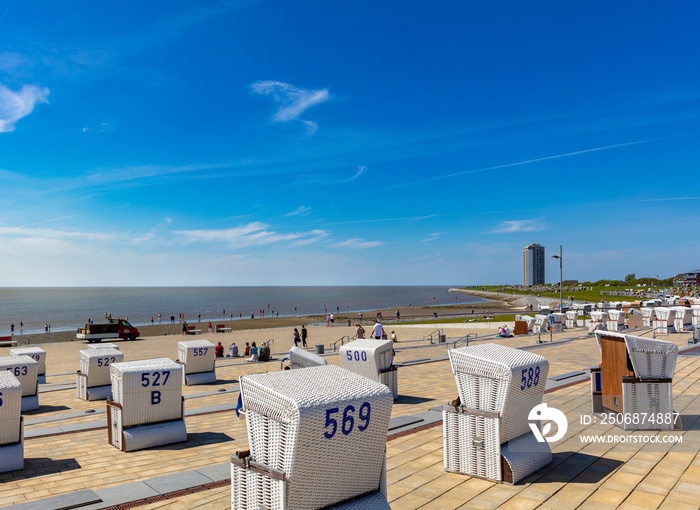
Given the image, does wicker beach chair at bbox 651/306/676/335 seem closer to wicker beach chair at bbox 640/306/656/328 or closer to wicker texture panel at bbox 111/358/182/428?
wicker beach chair at bbox 640/306/656/328

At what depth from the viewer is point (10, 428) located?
26.4ft

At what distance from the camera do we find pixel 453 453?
6734 mm

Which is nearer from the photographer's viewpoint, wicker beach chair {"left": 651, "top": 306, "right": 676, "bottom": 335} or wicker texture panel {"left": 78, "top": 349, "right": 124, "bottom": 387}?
wicker texture panel {"left": 78, "top": 349, "right": 124, "bottom": 387}

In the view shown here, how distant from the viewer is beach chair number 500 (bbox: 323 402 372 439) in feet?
12.7

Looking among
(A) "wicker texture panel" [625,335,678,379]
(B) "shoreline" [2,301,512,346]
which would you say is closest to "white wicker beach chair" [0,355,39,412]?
(A) "wicker texture panel" [625,335,678,379]

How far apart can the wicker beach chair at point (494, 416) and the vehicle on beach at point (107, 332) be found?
42.3 m

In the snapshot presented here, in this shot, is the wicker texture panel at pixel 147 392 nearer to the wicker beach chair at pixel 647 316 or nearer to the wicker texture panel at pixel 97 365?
the wicker texture panel at pixel 97 365

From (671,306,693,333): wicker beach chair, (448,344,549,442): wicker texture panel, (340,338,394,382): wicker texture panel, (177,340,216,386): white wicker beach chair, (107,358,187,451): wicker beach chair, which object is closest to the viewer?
(448,344,549,442): wicker texture panel

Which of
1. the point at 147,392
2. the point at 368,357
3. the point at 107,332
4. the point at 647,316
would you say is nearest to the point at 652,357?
the point at 368,357

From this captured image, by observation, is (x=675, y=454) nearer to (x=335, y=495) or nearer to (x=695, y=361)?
(x=335, y=495)

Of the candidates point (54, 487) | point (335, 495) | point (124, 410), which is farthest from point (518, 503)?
point (124, 410)

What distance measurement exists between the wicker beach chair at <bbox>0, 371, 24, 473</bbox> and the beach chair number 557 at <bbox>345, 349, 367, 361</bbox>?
7096 millimetres

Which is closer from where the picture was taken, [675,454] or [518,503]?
[518,503]

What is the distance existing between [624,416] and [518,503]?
13.5 ft
